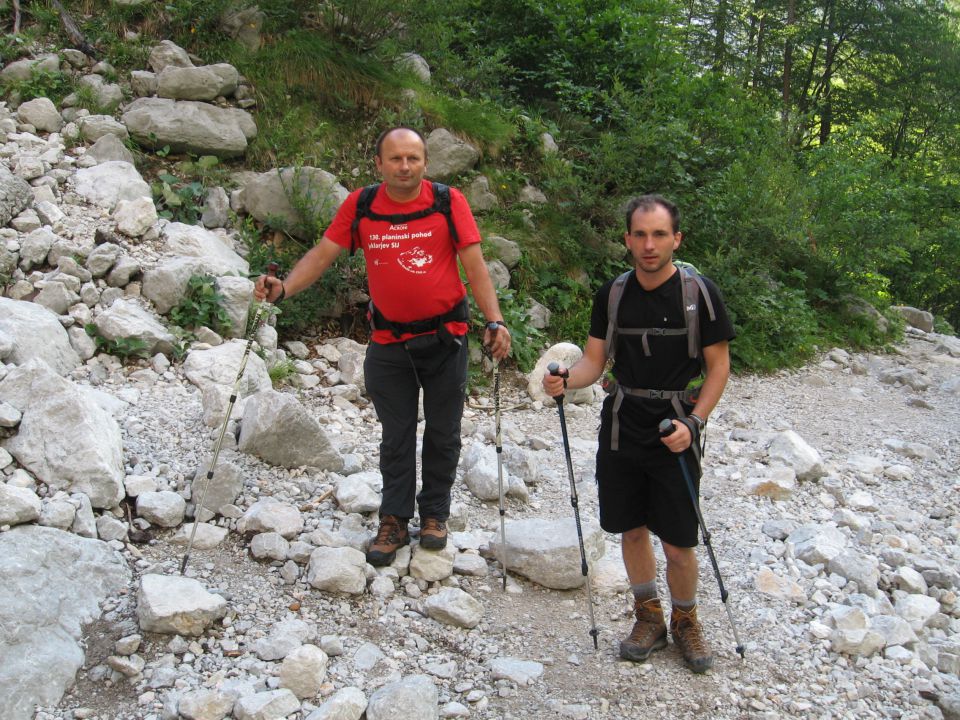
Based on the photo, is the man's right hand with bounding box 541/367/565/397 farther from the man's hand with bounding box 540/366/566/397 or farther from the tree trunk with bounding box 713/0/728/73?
the tree trunk with bounding box 713/0/728/73

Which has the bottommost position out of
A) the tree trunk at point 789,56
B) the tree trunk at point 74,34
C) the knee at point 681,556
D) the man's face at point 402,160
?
the knee at point 681,556

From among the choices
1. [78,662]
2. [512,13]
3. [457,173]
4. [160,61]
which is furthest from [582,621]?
[512,13]

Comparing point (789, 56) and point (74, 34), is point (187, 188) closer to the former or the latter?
point (74, 34)

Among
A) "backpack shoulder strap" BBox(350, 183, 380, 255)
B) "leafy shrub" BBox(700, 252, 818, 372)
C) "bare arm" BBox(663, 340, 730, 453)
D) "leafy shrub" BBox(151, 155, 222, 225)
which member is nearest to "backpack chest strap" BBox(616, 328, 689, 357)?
"bare arm" BBox(663, 340, 730, 453)

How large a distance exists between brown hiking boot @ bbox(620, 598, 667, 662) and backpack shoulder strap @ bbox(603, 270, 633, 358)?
4.34 feet

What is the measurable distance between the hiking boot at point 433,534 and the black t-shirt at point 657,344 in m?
1.42

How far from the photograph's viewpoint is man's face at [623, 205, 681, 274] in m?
3.51

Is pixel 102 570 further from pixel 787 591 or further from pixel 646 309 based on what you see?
pixel 787 591

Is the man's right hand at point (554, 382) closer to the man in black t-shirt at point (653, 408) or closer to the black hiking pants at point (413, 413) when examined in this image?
the man in black t-shirt at point (653, 408)

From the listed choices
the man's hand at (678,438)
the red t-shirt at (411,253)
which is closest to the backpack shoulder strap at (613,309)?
the man's hand at (678,438)

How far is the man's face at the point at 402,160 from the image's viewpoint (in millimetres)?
3994

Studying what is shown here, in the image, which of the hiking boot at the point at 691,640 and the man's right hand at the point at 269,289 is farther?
the man's right hand at the point at 269,289

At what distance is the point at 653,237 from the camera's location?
3514mm

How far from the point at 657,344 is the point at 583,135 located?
27.7 feet
